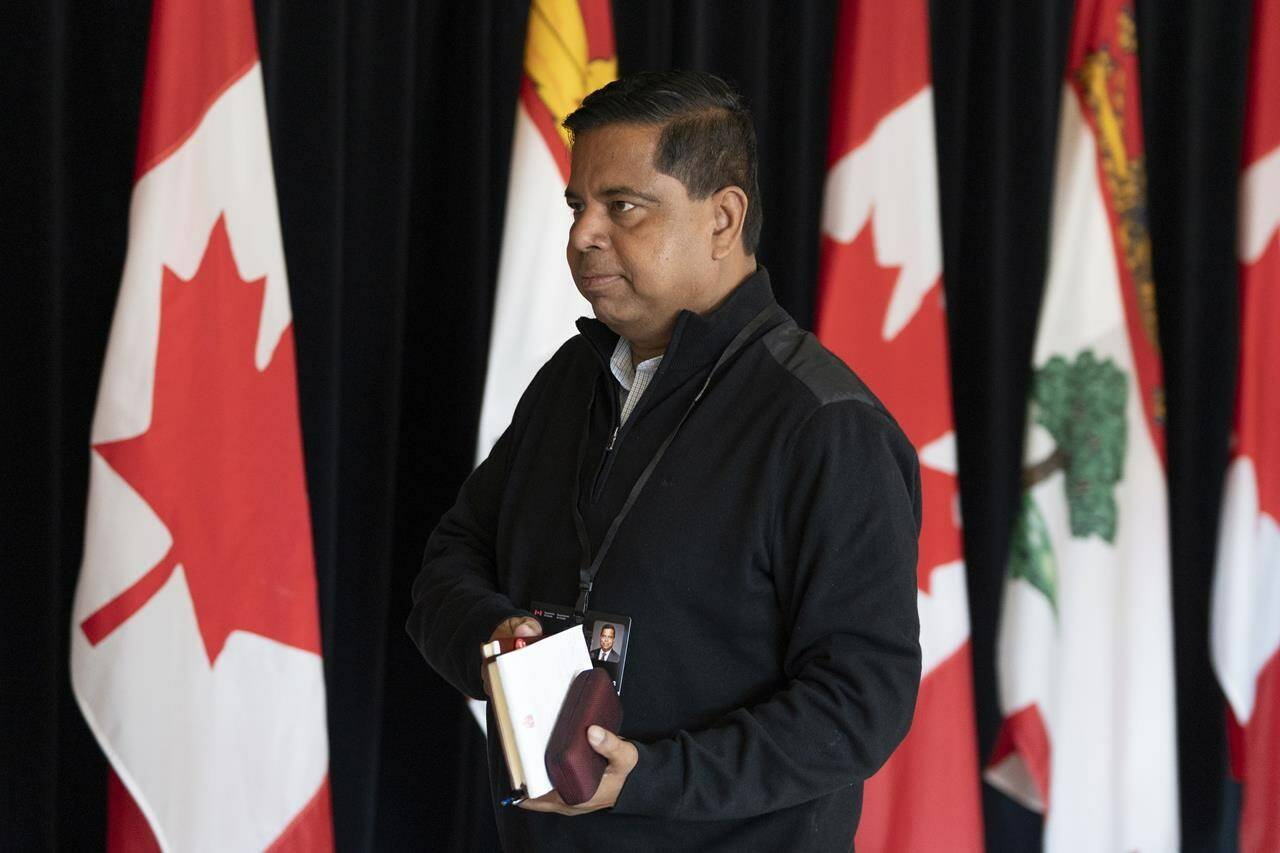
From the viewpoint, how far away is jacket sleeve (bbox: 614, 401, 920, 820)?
3.84 ft

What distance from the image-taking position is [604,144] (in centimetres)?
135

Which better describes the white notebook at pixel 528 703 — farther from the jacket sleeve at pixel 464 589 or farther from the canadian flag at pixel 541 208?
the canadian flag at pixel 541 208

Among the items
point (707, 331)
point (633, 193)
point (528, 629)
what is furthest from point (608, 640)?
point (633, 193)

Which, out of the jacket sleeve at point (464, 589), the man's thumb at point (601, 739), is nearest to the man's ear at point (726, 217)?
the jacket sleeve at point (464, 589)

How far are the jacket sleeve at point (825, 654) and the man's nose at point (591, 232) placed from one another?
0.30 meters

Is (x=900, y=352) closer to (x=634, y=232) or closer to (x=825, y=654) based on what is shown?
(x=634, y=232)

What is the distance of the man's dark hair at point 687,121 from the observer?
4.39ft

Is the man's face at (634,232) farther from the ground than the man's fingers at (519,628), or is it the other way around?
the man's face at (634,232)

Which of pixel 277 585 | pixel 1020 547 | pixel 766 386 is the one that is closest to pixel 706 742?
pixel 766 386

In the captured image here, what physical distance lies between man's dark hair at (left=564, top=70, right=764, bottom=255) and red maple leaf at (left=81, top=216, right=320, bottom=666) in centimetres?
98

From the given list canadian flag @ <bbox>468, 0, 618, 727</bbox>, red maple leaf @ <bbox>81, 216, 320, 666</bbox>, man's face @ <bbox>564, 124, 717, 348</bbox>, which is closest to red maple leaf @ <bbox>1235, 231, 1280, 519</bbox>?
canadian flag @ <bbox>468, 0, 618, 727</bbox>

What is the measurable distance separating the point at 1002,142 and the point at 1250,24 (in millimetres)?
694

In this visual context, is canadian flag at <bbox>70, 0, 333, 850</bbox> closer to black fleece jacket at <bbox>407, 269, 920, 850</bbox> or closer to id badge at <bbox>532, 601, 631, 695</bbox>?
black fleece jacket at <bbox>407, 269, 920, 850</bbox>

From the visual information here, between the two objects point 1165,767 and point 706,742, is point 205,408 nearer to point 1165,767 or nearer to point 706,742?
point 706,742
